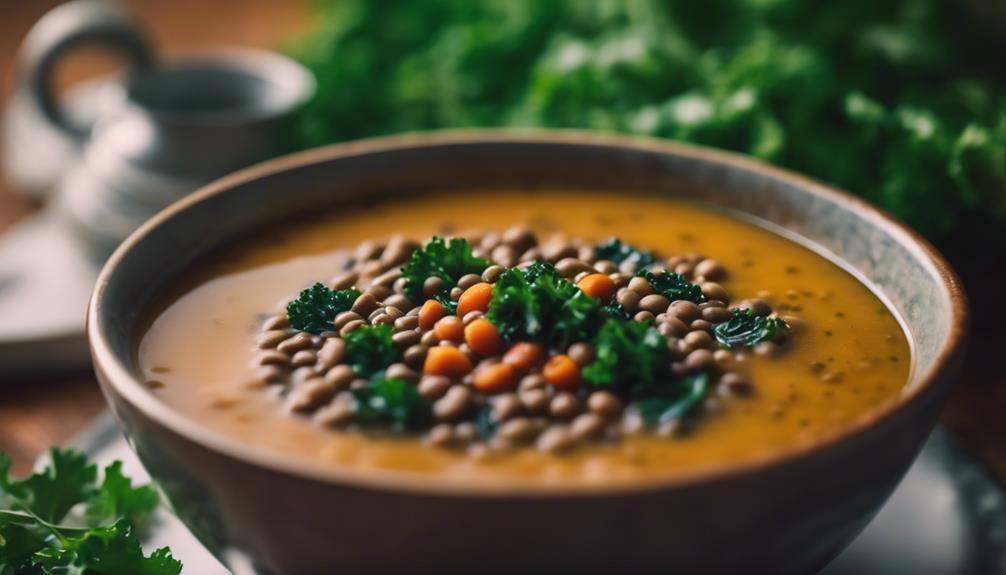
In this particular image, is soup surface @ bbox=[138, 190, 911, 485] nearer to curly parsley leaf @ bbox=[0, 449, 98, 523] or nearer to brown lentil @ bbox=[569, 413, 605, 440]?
brown lentil @ bbox=[569, 413, 605, 440]

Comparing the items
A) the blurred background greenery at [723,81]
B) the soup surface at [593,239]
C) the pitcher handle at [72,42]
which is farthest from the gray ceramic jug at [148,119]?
the soup surface at [593,239]

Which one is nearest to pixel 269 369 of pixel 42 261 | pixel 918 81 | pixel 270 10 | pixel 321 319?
pixel 321 319

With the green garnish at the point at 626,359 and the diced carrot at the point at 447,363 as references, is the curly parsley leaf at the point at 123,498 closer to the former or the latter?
the diced carrot at the point at 447,363

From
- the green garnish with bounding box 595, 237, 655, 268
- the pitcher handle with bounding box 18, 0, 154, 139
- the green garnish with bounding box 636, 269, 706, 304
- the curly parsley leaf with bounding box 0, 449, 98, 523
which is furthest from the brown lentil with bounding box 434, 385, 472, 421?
the pitcher handle with bounding box 18, 0, 154, 139

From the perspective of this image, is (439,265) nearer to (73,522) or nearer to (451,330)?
(451,330)

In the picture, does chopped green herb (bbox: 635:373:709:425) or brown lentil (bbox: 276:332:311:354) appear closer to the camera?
chopped green herb (bbox: 635:373:709:425)

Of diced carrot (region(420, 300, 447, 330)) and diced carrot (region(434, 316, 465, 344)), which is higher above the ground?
diced carrot (region(420, 300, 447, 330))
